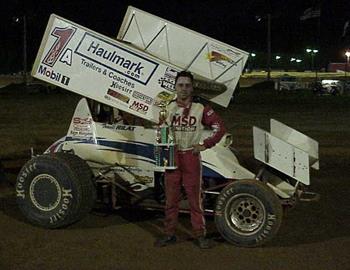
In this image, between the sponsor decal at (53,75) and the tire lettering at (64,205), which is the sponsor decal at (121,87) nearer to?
the sponsor decal at (53,75)

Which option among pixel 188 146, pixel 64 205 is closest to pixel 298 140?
pixel 188 146

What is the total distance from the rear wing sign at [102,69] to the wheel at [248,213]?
127cm

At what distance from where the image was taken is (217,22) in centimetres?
12750

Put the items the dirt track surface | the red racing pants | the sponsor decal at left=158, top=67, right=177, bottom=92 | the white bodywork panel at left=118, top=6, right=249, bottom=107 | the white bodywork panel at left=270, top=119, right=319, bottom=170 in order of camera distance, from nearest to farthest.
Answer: the dirt track surface
the red racing pants
the sponsor decal at left=158, top=67, right=177, bottom=92
the white bodywork panel at left=270, top=119, right=319, bottom=170
the white bodywork panel at left=118, top=6, right=249, bottom=107

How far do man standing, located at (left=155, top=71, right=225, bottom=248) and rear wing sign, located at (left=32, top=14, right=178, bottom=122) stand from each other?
26.8 inches

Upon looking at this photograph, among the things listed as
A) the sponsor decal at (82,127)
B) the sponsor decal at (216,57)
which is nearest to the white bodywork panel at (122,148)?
the sponsor decal at (82,127)

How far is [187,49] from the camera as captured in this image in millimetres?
8766

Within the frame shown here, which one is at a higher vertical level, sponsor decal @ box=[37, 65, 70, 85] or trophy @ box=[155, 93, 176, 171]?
sponsor decal @ box=[37, 65, 70, 85]

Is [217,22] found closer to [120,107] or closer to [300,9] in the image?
[300,9]

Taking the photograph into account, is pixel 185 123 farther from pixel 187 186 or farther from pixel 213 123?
pixel 187 186

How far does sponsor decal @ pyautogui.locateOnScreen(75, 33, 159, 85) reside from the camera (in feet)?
25.4

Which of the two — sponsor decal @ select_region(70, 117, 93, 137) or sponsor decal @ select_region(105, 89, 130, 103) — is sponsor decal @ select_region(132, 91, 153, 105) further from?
sponsor decal @ select_region(70, 117, 93, 137)

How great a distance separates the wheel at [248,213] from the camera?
698 centimetres

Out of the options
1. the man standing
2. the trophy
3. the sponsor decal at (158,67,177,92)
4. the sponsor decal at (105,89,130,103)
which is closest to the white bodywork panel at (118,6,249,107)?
the sponsor decal at (158,67,177,92)
